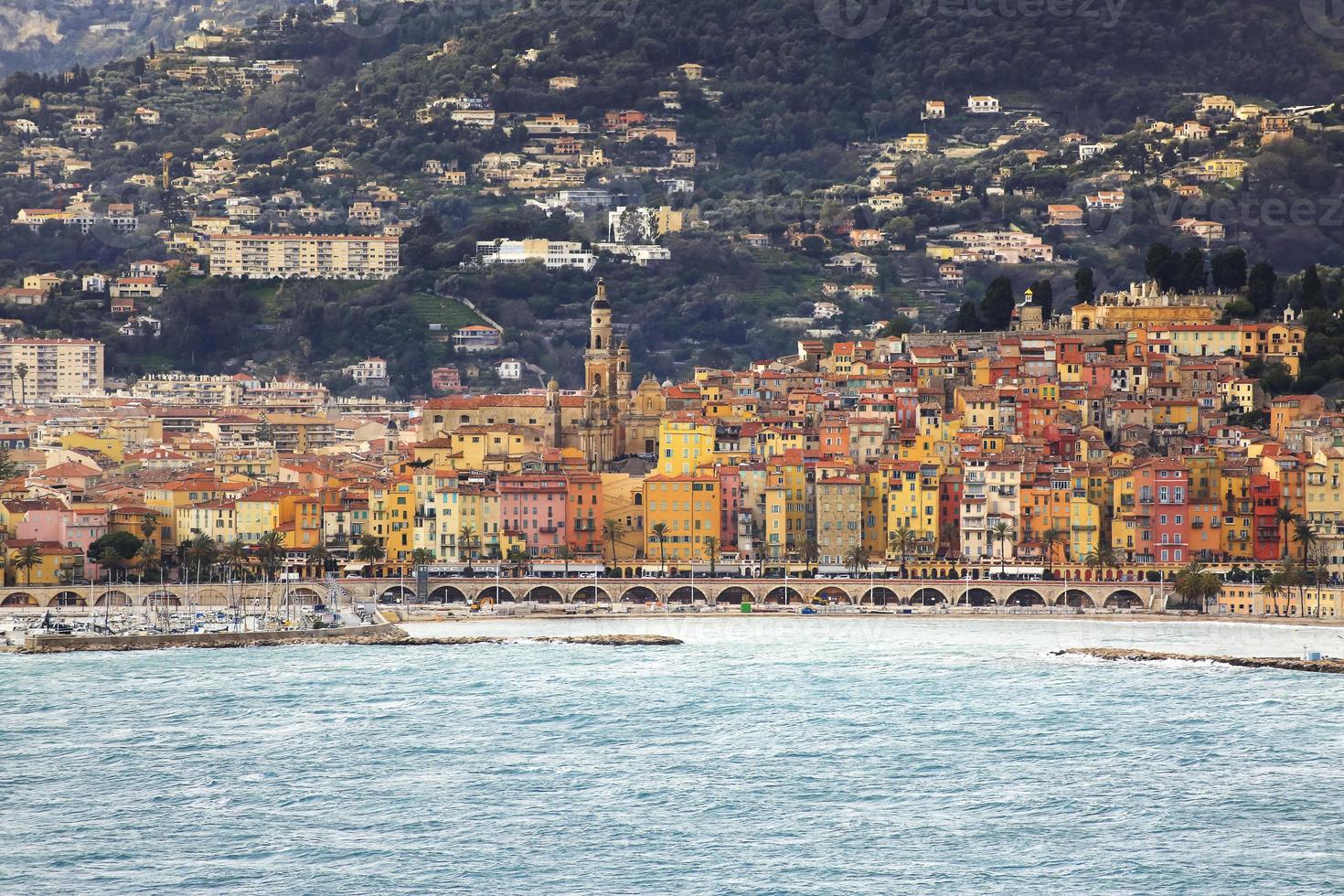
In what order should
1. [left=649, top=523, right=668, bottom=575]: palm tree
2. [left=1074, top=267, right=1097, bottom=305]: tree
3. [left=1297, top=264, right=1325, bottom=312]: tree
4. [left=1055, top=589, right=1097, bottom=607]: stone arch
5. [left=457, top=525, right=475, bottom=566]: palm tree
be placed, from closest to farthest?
[left=1055, top=589, right=1097, bottom=607]: stone arch, [left=457, top=525, right=475, bottom=566]: palm tree, [left=649, top=523, right=668, bottom=575]: palm tree, [left=1297, top=264, right=1325, bottom=312]: tree, [left=1074, top=267, right=1097, bottom=305]: tree

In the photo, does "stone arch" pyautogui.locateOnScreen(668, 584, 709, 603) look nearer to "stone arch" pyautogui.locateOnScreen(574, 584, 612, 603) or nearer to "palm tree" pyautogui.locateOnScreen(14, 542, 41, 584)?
"stone arch" pyautogui.locateOnScreen(574, 584, 612, 603)

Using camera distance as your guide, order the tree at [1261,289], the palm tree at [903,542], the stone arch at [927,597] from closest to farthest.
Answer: the stone arch at [927,597], the palm tree at [903,542], the tree at [1261,289]

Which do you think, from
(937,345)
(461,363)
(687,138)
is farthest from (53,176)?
(937,345)

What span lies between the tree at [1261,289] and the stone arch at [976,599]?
64.4 feet

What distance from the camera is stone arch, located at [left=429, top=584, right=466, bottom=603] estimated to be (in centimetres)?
6594

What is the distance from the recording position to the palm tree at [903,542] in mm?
66312

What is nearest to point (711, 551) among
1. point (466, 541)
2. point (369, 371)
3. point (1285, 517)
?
point (466, 541)

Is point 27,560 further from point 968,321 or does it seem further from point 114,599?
point 968,321

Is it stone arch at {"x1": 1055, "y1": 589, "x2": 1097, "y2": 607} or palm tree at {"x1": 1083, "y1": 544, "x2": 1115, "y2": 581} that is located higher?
palm tree at {"x1": 1083, "y1": 544, "x2": 1115, "y2": 581}

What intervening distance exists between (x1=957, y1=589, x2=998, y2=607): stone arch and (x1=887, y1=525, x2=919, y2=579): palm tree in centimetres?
190

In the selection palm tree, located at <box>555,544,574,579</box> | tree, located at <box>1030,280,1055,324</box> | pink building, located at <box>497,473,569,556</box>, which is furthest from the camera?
tree, located at <box>1030,280,1055,324</box>

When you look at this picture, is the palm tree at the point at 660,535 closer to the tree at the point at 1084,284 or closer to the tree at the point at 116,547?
the tree at the point at 116,547

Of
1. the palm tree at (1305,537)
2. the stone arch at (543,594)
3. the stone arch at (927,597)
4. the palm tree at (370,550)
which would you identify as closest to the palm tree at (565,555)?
the stone arch at (543,594)

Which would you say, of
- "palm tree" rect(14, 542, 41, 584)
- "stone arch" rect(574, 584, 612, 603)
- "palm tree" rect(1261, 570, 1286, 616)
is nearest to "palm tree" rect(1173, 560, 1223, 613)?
"palm tree" rect(1261, 570, 1286, 616)
